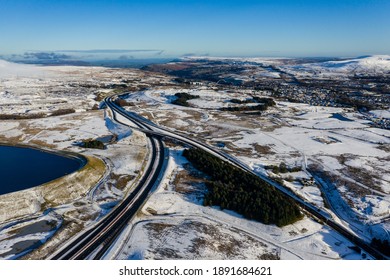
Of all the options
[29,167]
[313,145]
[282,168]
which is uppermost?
[313,145]

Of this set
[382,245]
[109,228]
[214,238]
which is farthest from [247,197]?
[109,228]

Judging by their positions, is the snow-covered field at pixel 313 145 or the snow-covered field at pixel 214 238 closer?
the snow-covered field at pixel 214 238

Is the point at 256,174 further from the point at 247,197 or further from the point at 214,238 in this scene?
the point at 214,238

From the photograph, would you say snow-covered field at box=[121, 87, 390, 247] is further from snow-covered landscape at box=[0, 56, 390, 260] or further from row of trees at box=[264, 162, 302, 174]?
row of trees at box=[264, 162, 302, 174]

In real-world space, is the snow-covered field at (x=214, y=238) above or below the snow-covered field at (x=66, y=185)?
below

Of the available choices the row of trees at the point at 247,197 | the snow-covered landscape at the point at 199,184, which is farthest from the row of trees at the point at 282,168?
the row of trees at the point at 247,197

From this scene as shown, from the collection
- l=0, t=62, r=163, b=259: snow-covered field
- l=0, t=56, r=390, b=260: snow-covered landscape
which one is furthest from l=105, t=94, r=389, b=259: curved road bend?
l=0, t=62, r=163, b=259: snow-covered field

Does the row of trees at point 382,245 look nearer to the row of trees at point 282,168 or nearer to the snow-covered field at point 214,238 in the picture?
the snow-covered field at point 214,238
